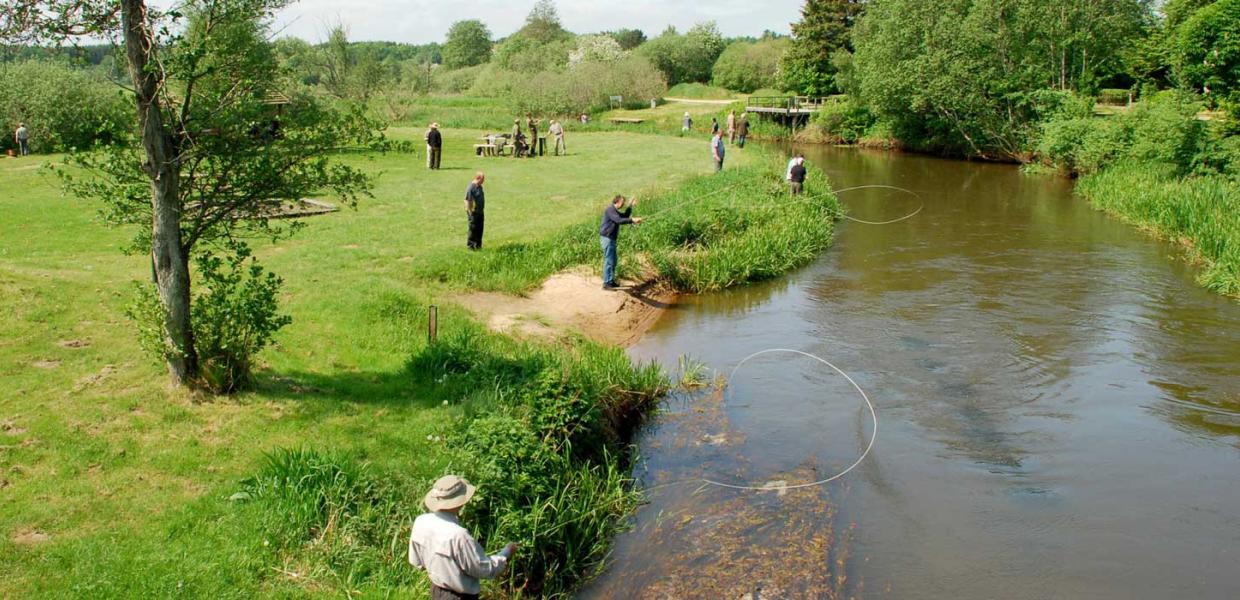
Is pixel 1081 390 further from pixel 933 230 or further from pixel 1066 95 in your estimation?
pixel 1066 95

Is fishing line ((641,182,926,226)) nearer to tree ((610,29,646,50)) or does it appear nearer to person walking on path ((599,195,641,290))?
person walking on path ((599,195,641,290))

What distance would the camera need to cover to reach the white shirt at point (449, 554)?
19.8ft

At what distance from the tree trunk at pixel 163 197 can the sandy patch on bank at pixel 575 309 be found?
536 cm

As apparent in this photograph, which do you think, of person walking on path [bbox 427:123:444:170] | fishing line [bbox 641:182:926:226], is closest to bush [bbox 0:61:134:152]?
person walking on path [bbox 427:123:444:170]

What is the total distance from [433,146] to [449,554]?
24.1 m

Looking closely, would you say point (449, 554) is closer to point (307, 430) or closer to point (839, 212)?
point (307, 430)

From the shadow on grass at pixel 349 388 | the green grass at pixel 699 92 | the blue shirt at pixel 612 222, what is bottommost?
the shadow on grass at pixel 349 388

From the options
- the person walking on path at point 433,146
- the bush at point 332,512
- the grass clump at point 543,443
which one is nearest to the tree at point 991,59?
the person walking on path at point 433,146

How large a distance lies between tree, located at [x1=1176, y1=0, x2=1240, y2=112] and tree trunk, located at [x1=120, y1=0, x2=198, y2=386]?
108 feet

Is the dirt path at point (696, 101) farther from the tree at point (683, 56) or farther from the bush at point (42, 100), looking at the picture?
the bush at point (42, 100)

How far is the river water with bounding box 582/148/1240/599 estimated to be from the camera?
29.5 ft

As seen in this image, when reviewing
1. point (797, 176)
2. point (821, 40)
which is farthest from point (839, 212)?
point (821, 40)

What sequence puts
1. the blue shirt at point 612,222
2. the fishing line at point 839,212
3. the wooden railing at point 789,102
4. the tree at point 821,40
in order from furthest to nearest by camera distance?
the tree at point 821,40 < the wooden railing at point 789,102 < the fishing line at point 839,212 < the blue shirt at point 612,222

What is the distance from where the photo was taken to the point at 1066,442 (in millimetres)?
11906
